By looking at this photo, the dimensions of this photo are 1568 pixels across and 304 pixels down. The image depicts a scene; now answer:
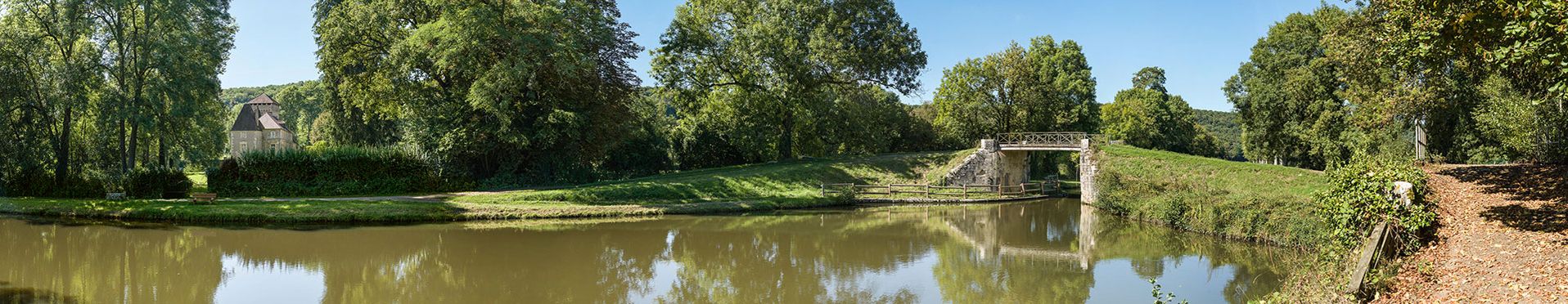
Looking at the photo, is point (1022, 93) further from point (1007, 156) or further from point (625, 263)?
point (625, 263)

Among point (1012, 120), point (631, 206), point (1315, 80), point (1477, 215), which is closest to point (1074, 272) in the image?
point (1477, 215)

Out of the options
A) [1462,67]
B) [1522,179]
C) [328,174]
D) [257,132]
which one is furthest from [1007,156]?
[257,132]

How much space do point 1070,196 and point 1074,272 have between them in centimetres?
2514

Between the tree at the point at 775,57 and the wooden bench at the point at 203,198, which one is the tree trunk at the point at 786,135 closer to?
the tree at the point at 775,57

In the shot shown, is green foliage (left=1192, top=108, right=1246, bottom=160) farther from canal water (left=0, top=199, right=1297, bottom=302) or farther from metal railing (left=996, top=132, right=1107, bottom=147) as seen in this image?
canal water (left=0, top=199, right=1297, bottom=302)

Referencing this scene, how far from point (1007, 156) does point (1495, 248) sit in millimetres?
29124

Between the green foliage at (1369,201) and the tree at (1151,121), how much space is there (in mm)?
45555

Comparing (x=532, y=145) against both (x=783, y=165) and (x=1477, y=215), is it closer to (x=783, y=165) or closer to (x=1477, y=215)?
(x=783, y=165)

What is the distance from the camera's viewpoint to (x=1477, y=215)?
1264 cm

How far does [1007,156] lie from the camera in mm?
40000

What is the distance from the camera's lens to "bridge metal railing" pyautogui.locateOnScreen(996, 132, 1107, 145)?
123 feet

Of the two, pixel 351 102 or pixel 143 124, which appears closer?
pixel 143 124

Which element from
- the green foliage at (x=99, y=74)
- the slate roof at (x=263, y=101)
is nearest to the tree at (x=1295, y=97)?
the green foliage at (x=99, y=74)

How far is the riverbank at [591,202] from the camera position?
80.4 ft
